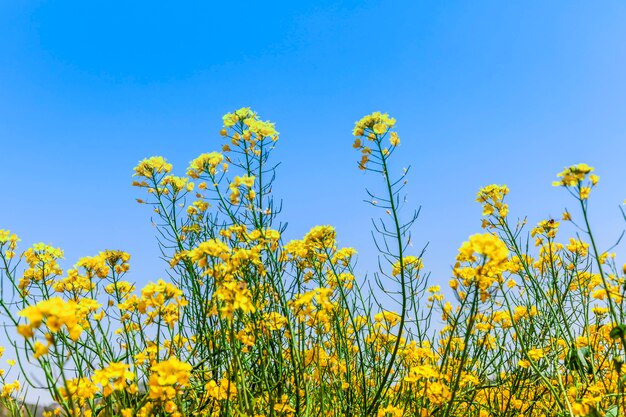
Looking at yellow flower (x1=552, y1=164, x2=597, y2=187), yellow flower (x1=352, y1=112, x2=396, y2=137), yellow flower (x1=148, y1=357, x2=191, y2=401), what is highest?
yellow flower (x1=352, y1=112, x2=396, y2=137)

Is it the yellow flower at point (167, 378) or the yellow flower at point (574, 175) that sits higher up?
the yellow flower at point (574, 175)

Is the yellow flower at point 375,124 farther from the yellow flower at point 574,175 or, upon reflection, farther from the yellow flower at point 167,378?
the yellow flower at point 167,378

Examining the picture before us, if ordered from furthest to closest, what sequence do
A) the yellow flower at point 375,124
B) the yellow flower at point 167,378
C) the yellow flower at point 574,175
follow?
the yellow flower at point 375,124 < the yellow flower at point 574,175 < the yellow flower at point 167,378

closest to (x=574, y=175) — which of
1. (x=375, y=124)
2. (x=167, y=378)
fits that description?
(x=375, y=124)

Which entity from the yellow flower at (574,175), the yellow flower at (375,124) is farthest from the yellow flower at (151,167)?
the yellow flower at (574,175)

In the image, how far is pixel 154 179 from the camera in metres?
3.07

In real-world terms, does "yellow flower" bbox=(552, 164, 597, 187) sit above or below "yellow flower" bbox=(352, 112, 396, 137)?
below

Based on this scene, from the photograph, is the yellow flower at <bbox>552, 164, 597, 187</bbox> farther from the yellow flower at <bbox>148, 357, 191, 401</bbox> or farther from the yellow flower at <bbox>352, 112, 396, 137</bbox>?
the yellow flower at <bbox>148, 357, 191, 401</bbox>

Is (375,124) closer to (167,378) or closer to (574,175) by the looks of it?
(574,175)

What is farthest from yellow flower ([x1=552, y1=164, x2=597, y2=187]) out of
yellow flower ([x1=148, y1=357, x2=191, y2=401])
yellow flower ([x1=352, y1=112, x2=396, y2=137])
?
yellow flower ([x1=148, y1=357, x2=191, y2=401])

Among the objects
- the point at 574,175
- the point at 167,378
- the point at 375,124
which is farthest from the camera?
the point at 375,124

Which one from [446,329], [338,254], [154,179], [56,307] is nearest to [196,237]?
[154,179]

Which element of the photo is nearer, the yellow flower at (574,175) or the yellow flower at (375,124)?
the yellow flower at (574,175)

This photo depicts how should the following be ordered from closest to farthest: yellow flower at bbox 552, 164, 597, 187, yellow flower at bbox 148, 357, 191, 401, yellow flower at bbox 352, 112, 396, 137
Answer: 1. yellow flower at bbox 148, 357, 191, 401
2. yellow flower at bbox 552, 164, 597, 187
3. yellow flower at bbox 352, 112, 396, 137
